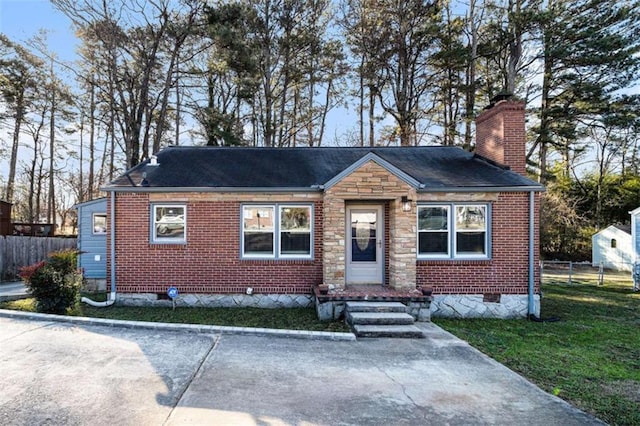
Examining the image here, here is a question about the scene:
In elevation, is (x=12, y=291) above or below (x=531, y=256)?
below

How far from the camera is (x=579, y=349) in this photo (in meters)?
6.14

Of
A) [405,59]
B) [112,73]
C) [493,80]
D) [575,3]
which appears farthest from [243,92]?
[575,3]

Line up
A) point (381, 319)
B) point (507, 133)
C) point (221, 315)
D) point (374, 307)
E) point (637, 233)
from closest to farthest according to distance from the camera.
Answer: point (381, 319) < point (374, 307) < point (221, 315) < point (507, 133) < point (637, 233)

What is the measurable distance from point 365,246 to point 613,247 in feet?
69.3

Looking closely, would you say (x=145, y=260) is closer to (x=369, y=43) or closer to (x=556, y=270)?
(x=369, y=43)

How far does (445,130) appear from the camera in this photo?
1931 centimetres

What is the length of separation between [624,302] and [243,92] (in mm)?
17763

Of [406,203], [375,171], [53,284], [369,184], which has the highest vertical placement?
[375,171]

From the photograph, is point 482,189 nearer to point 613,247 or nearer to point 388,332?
point 388,332

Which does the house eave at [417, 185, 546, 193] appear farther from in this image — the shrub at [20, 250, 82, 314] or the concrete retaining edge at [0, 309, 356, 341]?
the shrub at [20, 250, 82, 314]

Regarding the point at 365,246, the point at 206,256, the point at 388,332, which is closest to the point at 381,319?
the point at 388,332

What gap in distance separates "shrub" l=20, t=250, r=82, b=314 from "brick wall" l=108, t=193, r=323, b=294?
3.53 ft

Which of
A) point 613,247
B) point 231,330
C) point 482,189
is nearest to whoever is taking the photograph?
point 231,330

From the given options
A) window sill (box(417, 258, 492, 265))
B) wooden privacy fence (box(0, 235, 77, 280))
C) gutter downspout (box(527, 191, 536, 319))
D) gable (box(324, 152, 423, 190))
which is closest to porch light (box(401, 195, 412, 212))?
gable (box(324, 152, 423, 190))
